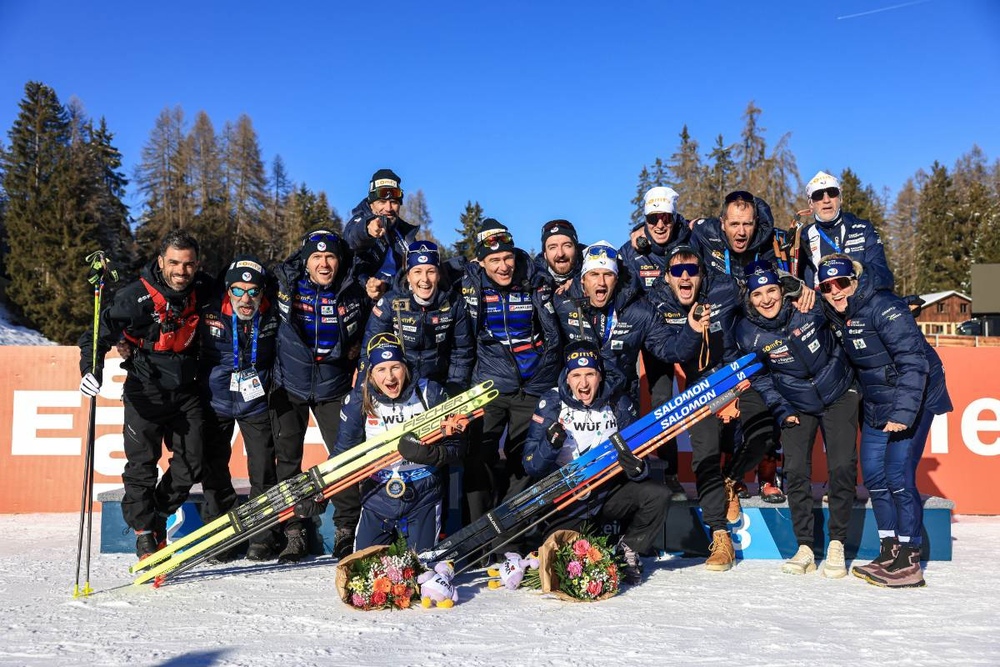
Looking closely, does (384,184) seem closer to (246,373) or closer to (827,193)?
(246,373)

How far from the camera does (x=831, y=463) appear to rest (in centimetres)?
518

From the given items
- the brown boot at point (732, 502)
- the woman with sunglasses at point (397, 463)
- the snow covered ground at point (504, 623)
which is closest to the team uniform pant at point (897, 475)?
the snow covered ground at point (504, 623)

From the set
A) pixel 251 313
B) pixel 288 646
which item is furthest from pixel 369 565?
pixel 251 313

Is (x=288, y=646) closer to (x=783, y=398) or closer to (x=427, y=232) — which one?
(x=783, y=398)

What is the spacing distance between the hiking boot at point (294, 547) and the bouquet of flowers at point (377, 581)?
1228 mm

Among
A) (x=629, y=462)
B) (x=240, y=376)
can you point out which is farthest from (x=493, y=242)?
(x=240, y=376)

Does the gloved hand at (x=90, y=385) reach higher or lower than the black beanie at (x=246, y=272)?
lower

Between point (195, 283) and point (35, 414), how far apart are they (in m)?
3.41

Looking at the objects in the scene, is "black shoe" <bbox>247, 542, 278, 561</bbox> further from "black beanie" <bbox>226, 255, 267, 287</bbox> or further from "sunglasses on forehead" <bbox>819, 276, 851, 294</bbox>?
"sunglasses on forehead" <bbox>819, 276, 851, 294</bbox>

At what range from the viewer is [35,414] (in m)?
7.39

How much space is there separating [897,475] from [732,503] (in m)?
1.17

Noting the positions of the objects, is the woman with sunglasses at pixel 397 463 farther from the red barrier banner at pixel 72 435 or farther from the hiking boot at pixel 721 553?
the red barrier banner at pixel 72 435

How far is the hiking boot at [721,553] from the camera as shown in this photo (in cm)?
516

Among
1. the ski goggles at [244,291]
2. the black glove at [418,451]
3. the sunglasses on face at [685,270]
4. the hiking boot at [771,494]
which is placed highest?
the sunglasses on face at [685,270]
